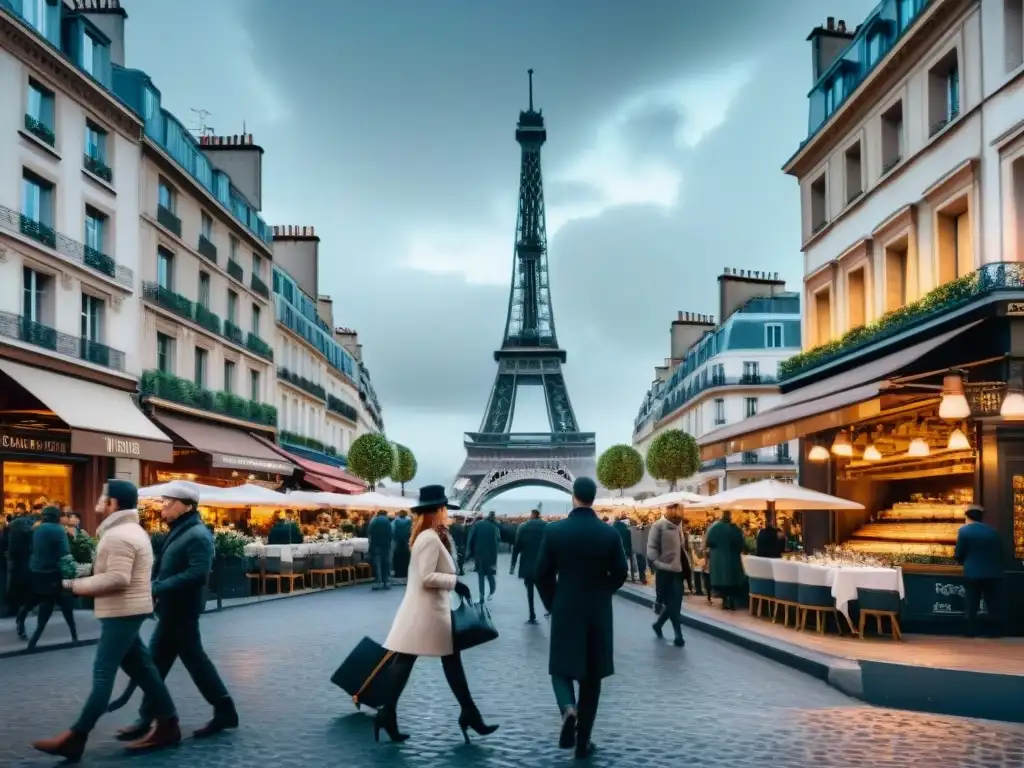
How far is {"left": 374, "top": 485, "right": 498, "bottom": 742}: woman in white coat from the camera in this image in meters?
7.15

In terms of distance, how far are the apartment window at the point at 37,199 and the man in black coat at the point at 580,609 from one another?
56.8 feet

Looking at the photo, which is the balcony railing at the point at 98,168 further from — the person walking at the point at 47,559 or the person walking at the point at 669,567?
the person walking at the point at 669,567

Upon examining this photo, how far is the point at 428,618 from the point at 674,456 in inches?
1677

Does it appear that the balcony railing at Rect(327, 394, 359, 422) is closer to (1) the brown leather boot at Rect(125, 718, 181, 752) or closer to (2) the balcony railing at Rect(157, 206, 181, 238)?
(2) the balcony railing at Rect(157, 206, 181, 238)

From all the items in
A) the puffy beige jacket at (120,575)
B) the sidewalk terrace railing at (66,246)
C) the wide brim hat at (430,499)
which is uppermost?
the sidewalk terrace railing at (66,246)

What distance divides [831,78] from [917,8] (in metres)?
4.01

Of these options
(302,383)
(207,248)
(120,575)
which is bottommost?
(120,575)

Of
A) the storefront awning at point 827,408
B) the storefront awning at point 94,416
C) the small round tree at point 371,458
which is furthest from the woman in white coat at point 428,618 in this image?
the small round tree at point 371,458

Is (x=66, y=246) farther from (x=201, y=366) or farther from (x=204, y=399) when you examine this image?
(x=201, y=366)

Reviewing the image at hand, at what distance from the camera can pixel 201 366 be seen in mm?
31672

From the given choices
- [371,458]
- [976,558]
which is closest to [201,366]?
[371,458]

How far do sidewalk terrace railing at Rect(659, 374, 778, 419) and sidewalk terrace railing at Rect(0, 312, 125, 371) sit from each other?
31.0 metres

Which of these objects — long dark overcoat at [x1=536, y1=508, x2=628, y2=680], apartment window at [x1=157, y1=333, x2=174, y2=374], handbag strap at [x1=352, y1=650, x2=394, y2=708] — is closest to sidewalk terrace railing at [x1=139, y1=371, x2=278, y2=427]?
apartment window at [x1=157, y1=333, x2=174, y2=374]

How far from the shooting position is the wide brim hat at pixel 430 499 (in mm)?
7352
